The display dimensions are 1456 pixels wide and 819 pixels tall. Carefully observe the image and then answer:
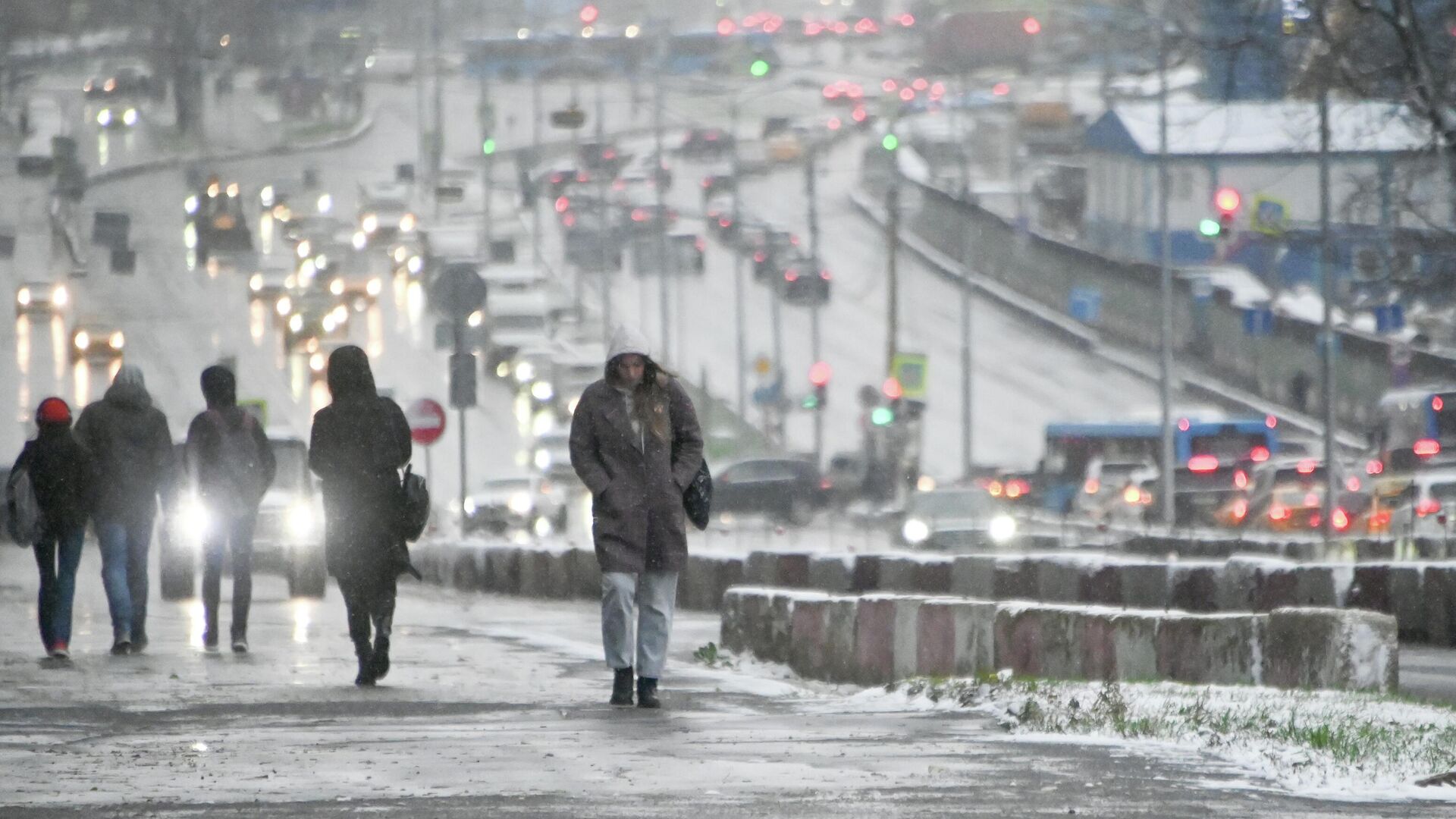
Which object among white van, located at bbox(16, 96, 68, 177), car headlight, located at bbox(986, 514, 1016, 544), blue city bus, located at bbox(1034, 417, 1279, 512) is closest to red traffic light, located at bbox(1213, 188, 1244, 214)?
car headlight, located at bbox(986, 514, 1016, 544)

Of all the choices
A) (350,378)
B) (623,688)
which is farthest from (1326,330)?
(623,688)

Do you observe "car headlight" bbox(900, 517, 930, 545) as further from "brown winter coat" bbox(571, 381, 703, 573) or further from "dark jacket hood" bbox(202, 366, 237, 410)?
"brown winter coat" bbox(571, 381, 703, 573)

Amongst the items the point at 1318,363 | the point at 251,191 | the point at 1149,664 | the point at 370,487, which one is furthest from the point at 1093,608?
the point at 251,191

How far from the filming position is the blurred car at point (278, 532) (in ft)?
72.2

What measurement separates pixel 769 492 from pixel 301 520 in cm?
3460

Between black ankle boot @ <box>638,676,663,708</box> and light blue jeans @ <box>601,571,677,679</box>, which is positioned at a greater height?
light blue jeans @ <box>601,571,677,679</box>

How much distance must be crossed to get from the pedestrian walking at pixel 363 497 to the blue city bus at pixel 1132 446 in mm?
41789

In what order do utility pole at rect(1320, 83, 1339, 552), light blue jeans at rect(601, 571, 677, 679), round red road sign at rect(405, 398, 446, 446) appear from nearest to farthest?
light blue jeans at rect(601, 571, 677, 679)
round red road sign at rect(405, 398, 446, 446)
utility pole at rect(1320, 83, 1339, 552)

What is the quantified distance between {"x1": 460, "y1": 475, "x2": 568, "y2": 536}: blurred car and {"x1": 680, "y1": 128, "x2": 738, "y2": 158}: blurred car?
66.9 meters

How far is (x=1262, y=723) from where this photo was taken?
9.83m

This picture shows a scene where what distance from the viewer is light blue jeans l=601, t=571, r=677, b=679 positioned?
11609mm

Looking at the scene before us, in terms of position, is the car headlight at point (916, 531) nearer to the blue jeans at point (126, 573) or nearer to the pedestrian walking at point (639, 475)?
the blue jeans at point (126, 573)

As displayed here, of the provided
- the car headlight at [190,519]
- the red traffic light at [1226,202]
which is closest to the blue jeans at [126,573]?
the car headlight at [190,519]

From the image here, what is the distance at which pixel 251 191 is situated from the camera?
10700 cm
